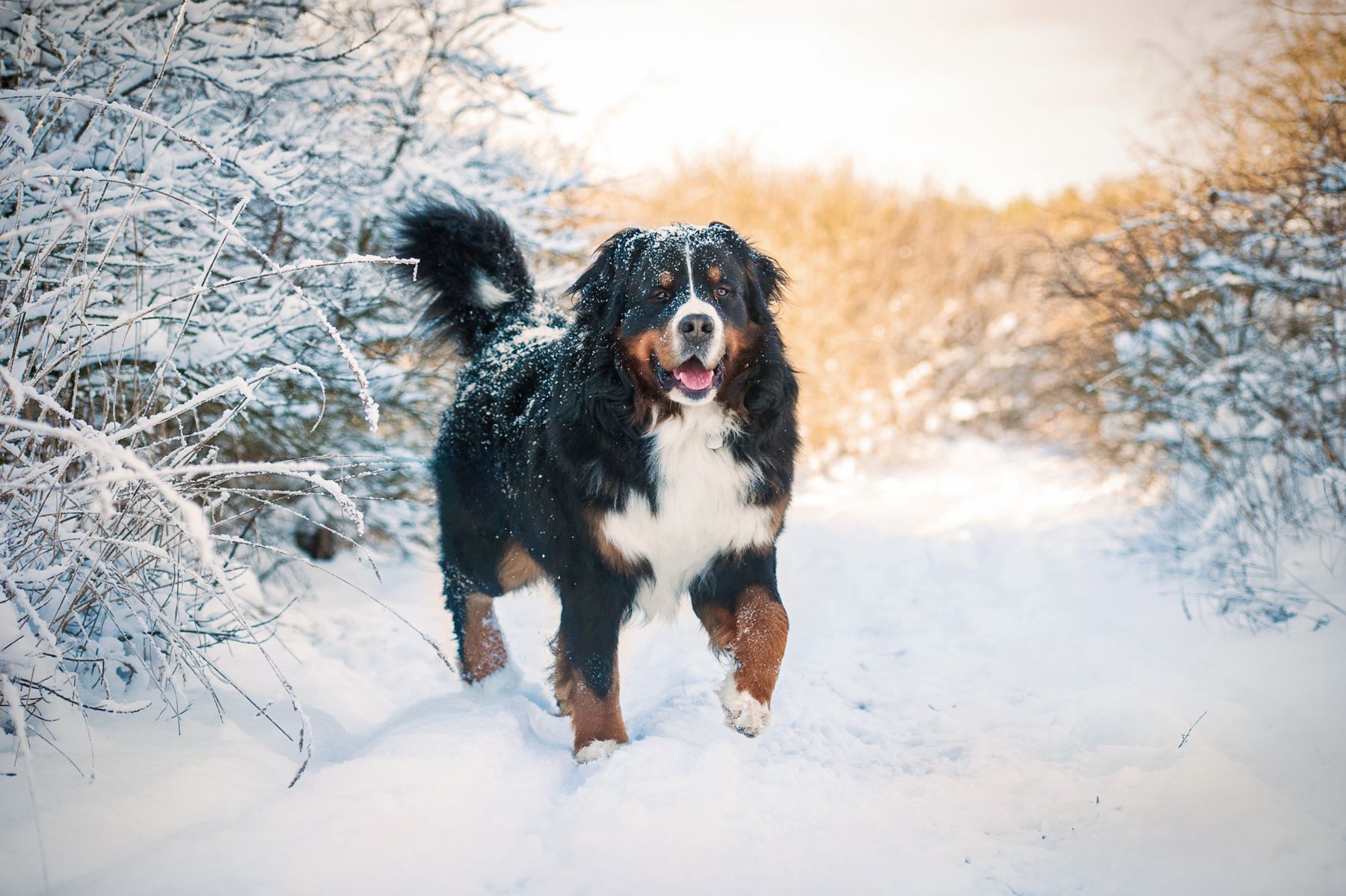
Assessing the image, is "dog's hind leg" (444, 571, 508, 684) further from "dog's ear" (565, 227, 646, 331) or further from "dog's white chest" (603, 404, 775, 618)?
"dog's ear" (565, 227, 646, 331)

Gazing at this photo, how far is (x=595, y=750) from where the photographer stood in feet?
8.38

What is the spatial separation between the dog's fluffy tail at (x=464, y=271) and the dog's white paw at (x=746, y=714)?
2018 millimetres

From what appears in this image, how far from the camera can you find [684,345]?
8.80 feet

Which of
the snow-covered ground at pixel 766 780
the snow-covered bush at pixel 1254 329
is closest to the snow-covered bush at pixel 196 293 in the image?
the snow-covered ground at pixel 766 780

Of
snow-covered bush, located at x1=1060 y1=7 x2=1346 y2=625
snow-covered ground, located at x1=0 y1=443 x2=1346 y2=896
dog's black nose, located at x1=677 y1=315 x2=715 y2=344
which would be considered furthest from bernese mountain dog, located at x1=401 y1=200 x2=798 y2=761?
snow-covered bush, located at x1=1060 y1=7 x2=1346 y2=625

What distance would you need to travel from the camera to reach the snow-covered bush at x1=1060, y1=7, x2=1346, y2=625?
3910 millimetres

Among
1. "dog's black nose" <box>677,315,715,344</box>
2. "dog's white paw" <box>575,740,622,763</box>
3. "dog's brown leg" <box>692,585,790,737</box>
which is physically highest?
"dog's black nose" <box>677,315,715,344</box>

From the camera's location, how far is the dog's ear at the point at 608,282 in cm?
294

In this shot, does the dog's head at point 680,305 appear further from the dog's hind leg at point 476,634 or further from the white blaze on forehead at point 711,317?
the dog's hind leg at point 476,634

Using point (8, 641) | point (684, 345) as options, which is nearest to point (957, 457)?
point (684, 345)

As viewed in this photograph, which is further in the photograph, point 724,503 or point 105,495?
point 724,503

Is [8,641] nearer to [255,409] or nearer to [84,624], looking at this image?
[84,624]

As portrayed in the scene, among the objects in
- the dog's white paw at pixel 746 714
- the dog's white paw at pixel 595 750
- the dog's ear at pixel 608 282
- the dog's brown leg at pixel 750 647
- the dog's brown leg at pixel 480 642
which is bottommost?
the dog's brown leg at pixel 480 642

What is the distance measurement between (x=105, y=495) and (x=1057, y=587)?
15.1 feet
